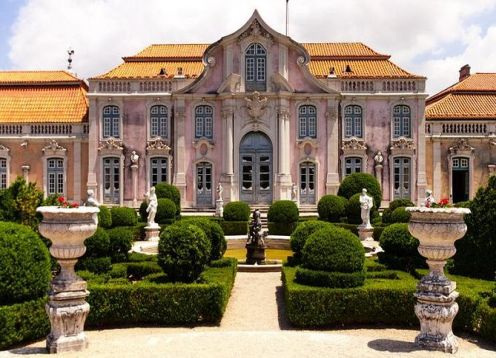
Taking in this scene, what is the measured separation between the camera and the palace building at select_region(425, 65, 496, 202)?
94.2 ft

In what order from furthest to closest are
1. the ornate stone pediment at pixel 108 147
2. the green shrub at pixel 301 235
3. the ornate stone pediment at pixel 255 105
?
the ornate stone pediment at pixel 108 147, the ornate stone pediment at pixel 255 105, the green shrub at pixel 301 235

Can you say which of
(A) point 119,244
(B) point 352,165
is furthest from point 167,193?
(A) point 119,244

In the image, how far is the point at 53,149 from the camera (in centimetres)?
2938

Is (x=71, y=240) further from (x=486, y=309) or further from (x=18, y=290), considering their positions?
(x=486, y=309)

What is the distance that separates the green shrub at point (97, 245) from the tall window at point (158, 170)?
53.1 ft

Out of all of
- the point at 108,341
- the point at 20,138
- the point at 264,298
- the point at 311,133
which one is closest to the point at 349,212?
the point at 311,133

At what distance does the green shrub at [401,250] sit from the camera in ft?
43.7

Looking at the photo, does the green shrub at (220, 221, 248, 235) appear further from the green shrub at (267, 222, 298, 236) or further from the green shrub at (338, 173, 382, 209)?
the green shrub at (338, 173, 382, 209)

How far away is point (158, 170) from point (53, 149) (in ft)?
18.4

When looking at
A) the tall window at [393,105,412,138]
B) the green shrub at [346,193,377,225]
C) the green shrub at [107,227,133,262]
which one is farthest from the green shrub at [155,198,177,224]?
the tall window at [393,105,412,138]

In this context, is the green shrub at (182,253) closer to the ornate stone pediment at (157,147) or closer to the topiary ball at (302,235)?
the topiary ball at (302,235)

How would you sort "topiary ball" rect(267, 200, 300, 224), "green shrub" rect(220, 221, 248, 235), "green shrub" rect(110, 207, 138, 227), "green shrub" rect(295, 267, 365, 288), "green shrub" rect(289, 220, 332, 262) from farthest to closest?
"green shrub" rect(220, 221, 248, 235), "topiary ball" rect(267, 200, 300, 224), "green shrub" rect(110, 207, 138, 227), "green shrub" rect(289, 220, 332, 262), "green shrub" rect(295, 267, 365, 288)

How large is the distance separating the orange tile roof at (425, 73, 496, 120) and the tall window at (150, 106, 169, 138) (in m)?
13.8

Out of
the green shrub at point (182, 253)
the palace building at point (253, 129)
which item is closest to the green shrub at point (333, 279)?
the green shrub at point (182, 253)
